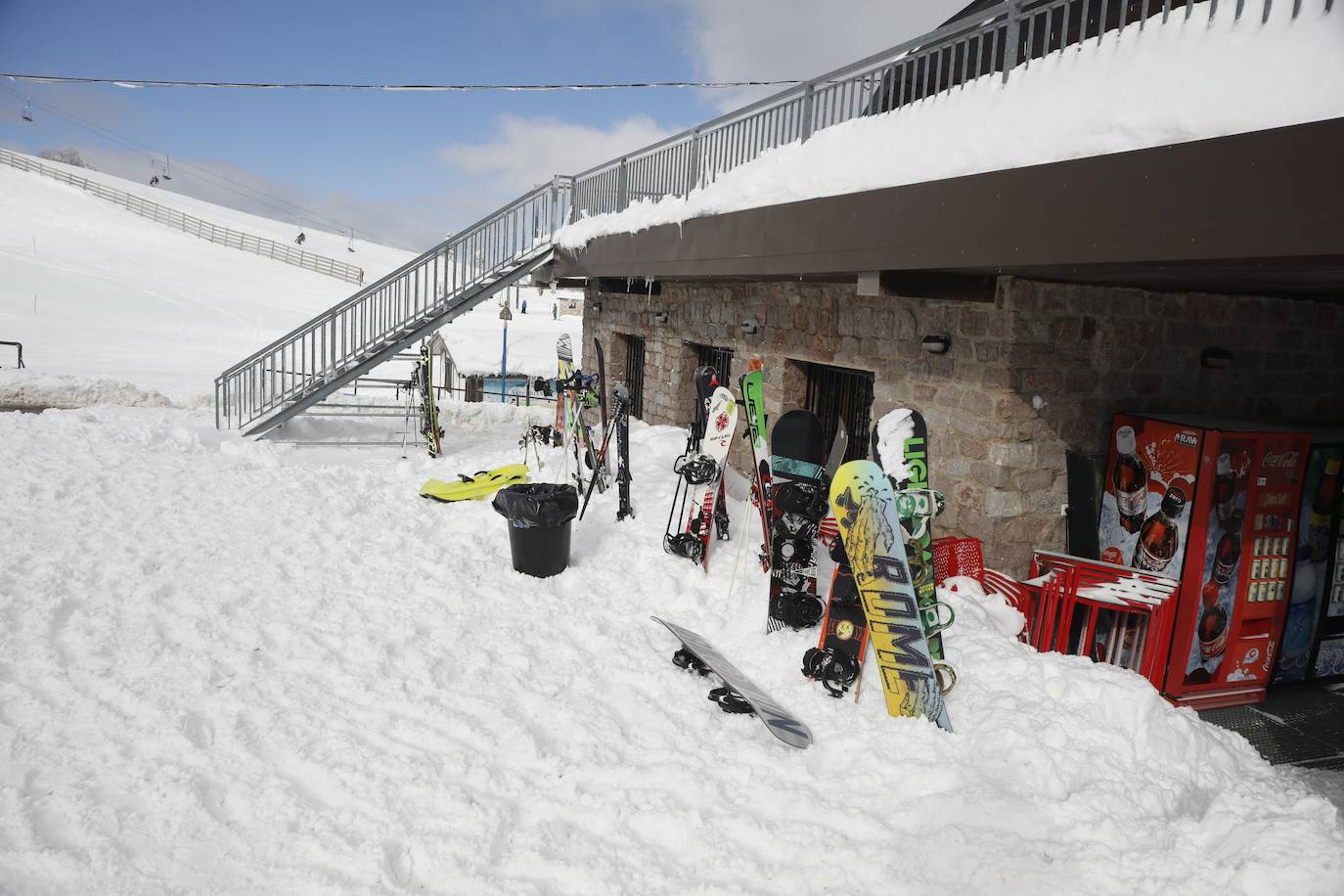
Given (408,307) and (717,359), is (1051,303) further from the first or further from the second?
(408,307)

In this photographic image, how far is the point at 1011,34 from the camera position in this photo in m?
4.71

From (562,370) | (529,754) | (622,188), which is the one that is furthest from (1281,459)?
(622,188)

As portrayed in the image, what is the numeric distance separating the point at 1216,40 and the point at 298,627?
5.92 metres

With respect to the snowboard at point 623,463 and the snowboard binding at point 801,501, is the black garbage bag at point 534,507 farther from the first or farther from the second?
the snowboard binding at point 801,501

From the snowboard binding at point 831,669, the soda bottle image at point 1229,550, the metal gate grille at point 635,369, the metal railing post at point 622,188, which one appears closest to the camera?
the snowboard binding at point 831,669

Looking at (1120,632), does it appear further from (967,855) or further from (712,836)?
(712,836)

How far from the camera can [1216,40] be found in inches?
144

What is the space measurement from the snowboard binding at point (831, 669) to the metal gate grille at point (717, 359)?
5.42m

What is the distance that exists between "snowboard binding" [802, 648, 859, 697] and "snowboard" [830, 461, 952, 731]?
0.23 metres

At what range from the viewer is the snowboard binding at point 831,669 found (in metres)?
4.52

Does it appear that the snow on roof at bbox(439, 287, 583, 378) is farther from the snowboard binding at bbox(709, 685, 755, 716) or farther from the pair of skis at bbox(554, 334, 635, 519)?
the snowboard binding at bbox(709, 685, 755, 716)

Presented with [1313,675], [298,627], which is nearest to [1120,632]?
[1313,675]

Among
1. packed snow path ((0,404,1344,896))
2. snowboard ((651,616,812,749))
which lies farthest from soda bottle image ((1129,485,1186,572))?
snowboard ((651,616,812,749))

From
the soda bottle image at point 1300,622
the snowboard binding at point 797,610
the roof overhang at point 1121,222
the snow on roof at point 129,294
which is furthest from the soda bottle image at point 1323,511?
the snow on roof at point 129,294
